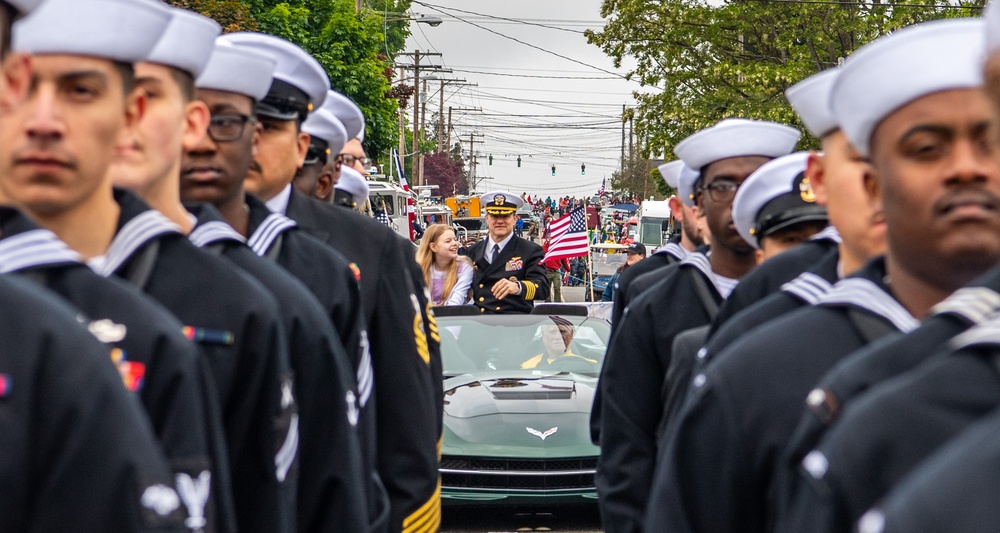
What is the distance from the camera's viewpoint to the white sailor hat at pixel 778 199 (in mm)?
4551

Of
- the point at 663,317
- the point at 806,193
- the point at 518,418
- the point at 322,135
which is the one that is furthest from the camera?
the point at 518,418

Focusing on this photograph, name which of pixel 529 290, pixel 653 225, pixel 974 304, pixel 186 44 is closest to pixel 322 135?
pixel 186 44

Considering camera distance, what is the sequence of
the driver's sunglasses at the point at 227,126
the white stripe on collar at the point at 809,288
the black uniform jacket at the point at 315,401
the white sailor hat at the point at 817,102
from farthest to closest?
1. the driver's sunglasses at the point at 227,126
2. the white sailor hat at the point at 817,102
3. the black uniform jacket at the point at 315,401
4. the white stripe on collar at the point at 809,288

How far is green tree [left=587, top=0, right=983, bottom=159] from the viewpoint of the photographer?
28344mm

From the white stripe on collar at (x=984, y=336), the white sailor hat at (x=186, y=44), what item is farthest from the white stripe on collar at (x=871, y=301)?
the white sailor hat at (x=186, y=44)

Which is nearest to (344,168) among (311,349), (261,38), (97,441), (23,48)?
(261,38)

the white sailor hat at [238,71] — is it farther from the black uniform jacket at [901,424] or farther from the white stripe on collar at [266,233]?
the black uniform jacket at [901,424]

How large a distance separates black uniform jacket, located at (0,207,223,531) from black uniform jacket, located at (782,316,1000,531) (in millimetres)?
965

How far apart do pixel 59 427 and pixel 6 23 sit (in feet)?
2.07

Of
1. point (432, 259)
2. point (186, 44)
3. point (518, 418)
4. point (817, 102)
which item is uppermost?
point (186, 44)

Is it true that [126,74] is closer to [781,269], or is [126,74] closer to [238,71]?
[238,71]

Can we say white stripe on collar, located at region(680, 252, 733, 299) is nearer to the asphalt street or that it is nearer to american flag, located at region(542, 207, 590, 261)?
the asphalt street

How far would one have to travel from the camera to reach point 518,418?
9.58m

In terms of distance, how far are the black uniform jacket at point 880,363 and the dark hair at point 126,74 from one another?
53.0 inches
